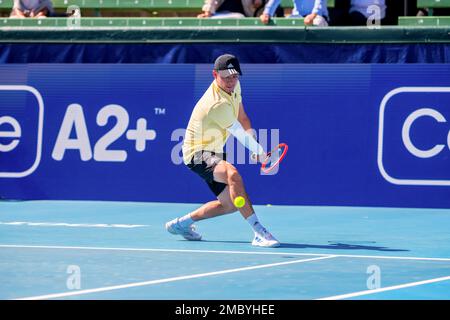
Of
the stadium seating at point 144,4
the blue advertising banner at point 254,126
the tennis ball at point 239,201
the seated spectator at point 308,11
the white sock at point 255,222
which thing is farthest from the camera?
the stadium seating at point 144,4

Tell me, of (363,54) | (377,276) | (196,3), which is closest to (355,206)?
(363,54)

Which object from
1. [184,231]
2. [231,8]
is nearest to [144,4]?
[231,8]

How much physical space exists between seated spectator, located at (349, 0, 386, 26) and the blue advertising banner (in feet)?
5.07

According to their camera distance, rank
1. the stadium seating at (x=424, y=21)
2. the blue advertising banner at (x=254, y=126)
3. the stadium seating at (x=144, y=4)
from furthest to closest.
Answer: the stadium seating at (x=144, y=4) < the stadium seating at (x=424, y=21) < the blue advertising banner at (x=254, y=126)

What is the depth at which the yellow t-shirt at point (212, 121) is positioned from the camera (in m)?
11.7

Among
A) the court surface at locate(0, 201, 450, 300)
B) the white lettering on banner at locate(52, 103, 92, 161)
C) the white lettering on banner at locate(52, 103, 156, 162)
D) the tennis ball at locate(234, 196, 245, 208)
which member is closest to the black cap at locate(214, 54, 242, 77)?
Answer: the tennis ball at locate(234, 196, 245, 208)

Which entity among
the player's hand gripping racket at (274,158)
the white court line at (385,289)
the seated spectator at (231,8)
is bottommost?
the white court line at (385,289)

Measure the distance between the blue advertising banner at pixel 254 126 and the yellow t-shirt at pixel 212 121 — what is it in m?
4.59

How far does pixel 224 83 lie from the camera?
1170 cm

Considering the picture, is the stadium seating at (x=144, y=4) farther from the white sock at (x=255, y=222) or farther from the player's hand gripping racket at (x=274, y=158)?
the white sock at (x=255, y=222)

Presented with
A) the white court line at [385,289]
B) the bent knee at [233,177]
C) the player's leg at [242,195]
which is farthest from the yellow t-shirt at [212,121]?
the white court line at [385,289]
